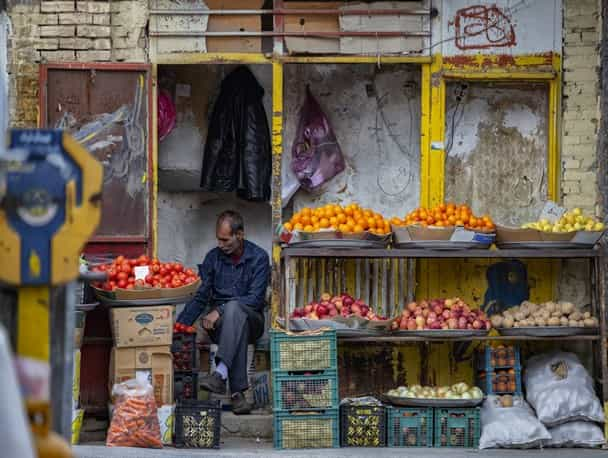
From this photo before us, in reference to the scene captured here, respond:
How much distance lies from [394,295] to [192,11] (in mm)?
2767

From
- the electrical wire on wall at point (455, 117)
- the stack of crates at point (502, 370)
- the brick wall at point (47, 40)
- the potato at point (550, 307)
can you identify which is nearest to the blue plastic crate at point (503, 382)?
the stack of crates at point (502, 370)

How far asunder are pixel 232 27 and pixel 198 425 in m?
3.13

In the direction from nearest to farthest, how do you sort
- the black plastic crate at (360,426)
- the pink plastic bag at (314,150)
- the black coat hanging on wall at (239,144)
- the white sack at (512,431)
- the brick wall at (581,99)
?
the white sack at (512,431)
the black plastic crate at (360,426)
the brick wall at (581,99)
the pink plastic bag at (314,150)
the black coat hanging on wall at (239,144)

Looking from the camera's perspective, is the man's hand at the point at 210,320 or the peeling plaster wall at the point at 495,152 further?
the peeling plaster wall at the point at 495,152

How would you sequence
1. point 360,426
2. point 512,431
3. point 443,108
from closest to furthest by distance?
point 512,431
point 360,426
point 443,108

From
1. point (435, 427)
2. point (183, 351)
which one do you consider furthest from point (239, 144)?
point (435, 427)

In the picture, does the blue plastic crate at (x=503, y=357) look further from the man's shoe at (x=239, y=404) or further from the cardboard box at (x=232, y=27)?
the cardboard box at (x=232, y=27)

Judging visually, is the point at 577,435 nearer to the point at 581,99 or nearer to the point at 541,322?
the point at 541,322

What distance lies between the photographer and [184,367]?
8.98 m

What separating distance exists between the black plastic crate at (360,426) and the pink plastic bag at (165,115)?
287 cm

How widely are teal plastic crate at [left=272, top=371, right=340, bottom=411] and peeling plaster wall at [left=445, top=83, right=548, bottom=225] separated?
2125mm

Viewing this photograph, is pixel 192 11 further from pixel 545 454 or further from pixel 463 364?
pixel 545 454

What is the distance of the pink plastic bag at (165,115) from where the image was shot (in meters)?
9.88

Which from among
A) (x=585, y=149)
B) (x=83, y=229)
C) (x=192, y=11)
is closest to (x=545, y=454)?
(x=585, y=149)
